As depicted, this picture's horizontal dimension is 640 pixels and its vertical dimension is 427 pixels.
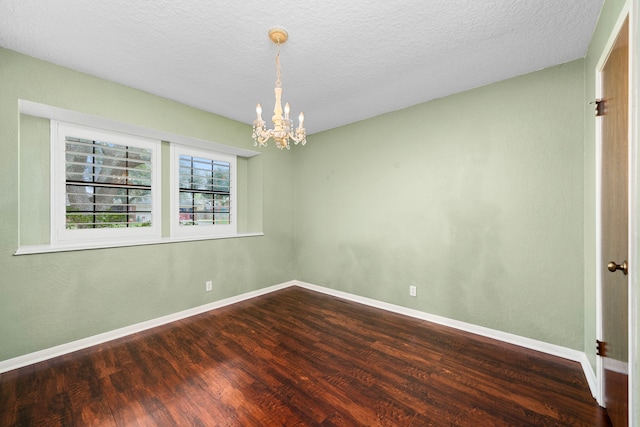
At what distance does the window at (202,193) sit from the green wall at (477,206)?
1.75m

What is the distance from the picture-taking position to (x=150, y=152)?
3.15 metres

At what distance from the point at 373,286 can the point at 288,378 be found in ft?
6.19

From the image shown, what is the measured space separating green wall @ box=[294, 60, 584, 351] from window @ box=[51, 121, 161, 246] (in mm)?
2563

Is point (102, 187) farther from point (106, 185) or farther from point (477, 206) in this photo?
point (477, 206)

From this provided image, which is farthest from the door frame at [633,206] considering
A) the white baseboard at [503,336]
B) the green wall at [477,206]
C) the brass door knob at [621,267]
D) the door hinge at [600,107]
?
the green wall at [477,206]

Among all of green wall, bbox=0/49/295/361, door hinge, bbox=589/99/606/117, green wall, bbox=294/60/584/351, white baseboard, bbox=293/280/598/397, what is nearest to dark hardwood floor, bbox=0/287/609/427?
white baseboard, bbox=293/280/598/397

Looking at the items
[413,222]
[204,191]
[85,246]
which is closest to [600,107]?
[413,222]

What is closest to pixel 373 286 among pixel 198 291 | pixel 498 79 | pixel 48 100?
pixel 198 291

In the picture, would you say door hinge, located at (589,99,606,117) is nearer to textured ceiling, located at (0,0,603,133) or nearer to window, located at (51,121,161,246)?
textured ceiling, located at (0,0,603,133)

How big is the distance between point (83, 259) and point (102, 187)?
81 cm

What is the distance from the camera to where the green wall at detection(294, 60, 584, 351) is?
2230 millimetres

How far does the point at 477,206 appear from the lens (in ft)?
8.74

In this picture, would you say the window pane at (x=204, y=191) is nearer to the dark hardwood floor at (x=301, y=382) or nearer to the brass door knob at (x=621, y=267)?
the dark hardwood floor at (x=301, y=382)

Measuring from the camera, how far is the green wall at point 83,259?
6.89ft
